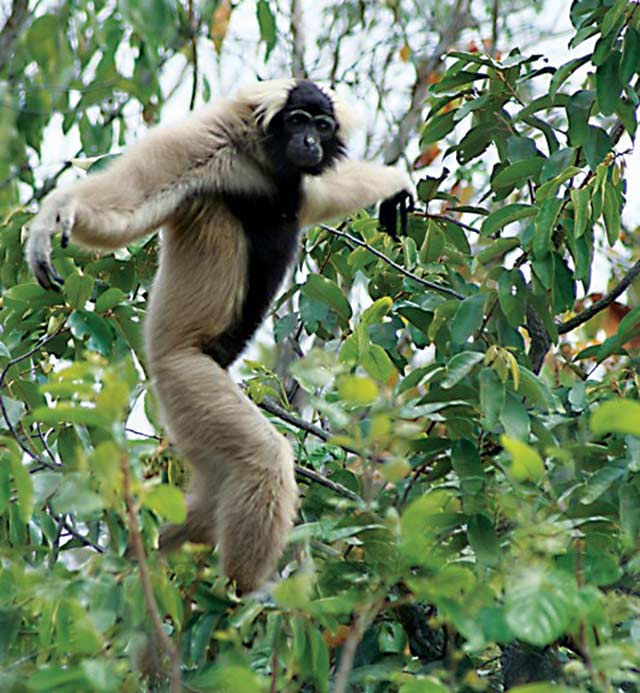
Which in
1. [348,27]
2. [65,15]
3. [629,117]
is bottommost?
[629,117]

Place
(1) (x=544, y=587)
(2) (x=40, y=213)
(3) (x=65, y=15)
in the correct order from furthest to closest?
(3) (x=65, y=15), (2) (x=40, y=213), (1) (x=544, y=587)

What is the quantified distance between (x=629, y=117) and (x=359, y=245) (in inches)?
54.1

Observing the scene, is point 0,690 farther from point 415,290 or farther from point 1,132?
point 415,290

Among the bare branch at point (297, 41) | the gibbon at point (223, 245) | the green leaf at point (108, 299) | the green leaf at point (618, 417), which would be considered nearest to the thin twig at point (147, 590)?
the green leaf at point (618, 417)

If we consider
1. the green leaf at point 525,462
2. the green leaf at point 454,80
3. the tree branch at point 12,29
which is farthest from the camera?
the green leaf at point 454,80

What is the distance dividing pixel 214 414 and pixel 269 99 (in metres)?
1.51

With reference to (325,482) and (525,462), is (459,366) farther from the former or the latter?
(525,462)

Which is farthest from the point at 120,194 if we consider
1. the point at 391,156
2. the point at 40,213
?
the point at 391,156

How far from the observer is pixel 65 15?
6.44 m

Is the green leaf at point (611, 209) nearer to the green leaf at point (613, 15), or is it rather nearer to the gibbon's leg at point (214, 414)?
the green leaf at point (613, 15)

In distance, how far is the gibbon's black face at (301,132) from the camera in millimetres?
5348

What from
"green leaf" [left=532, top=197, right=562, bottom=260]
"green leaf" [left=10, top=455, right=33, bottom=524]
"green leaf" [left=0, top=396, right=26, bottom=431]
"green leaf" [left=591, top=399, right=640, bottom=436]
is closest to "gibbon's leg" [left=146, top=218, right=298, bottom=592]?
"green leaf" [left=0, top=396, right=26, bottom=431]

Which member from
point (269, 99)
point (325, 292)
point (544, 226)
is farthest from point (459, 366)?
point (269, 99)

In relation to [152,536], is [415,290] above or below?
above
